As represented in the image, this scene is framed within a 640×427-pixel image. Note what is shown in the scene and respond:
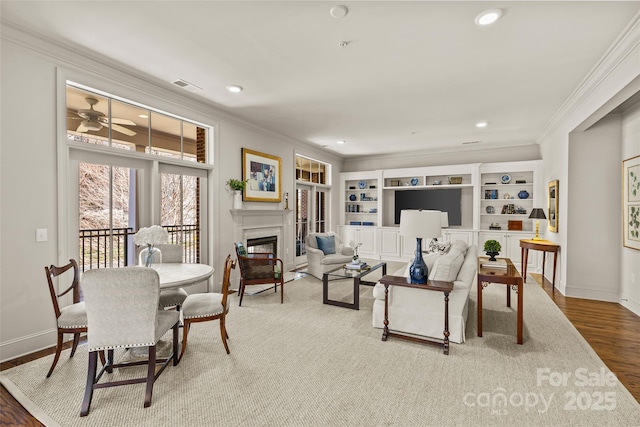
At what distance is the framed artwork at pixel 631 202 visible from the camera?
3765mm

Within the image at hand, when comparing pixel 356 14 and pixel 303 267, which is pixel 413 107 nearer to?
pixel 356 14

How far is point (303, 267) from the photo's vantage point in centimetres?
673

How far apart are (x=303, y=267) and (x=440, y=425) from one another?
5.00 meters

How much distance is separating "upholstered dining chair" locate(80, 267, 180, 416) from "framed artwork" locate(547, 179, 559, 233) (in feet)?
18.6

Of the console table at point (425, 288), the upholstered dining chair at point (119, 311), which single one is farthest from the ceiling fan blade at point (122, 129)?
the console table at point (425, 288)

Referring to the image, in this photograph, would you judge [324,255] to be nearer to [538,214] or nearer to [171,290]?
[171,290]

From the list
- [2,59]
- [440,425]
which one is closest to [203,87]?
[2,59]

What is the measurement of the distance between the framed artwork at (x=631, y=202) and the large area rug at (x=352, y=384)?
5.48ft

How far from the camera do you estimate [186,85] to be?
3678mm

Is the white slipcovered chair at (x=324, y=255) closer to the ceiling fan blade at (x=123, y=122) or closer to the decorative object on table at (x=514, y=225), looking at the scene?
the ceiling fan blade at (x=123, y=122)

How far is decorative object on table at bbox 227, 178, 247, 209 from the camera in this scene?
191 inches

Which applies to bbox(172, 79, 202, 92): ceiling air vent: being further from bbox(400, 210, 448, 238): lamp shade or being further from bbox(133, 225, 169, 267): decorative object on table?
bbox(400, 210, 448, 238): lamp shade

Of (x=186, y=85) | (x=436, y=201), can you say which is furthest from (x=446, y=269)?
(x=436, y=201)

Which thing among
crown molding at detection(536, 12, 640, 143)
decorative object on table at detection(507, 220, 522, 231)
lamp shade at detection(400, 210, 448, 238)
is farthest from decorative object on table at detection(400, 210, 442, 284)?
decorative object on table at detection(507, 220, 522, 231)
